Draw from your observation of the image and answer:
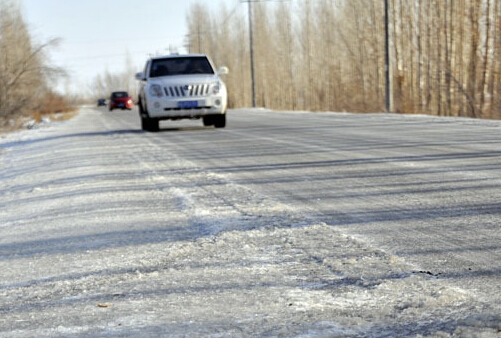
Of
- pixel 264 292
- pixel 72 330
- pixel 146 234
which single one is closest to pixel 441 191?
pixel 146 234

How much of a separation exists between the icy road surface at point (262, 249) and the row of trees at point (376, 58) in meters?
17.0

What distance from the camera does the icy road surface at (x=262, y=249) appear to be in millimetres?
2867

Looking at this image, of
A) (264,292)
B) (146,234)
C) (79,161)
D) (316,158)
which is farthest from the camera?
(79,161)

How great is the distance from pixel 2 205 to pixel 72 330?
433cm

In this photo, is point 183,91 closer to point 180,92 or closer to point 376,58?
point 180,92

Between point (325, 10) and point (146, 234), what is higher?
point (325, 10)

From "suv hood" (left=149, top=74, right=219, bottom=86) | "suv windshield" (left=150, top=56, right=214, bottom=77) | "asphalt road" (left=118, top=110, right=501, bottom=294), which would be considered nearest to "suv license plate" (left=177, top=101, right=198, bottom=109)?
"suv hood" (left=149, top=74, right=219, bottom=86)

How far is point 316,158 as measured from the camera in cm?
866

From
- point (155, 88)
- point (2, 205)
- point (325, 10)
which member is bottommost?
point (2, 205)

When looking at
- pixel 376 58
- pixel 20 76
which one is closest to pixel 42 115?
pixel 20 76

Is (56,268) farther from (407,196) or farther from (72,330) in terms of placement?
(407,196)

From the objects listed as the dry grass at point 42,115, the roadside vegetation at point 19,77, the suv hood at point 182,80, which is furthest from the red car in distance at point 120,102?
the suv hood at point 182,80

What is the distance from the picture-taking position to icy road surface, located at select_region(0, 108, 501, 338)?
2.87 meters

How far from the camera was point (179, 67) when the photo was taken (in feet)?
54.7
